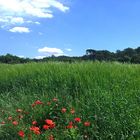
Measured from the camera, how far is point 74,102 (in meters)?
7.72

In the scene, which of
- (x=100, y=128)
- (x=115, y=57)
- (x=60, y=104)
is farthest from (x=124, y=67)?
(x=115, y=57)

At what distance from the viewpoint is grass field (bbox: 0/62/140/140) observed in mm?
6293

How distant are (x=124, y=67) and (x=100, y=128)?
12.0 ft

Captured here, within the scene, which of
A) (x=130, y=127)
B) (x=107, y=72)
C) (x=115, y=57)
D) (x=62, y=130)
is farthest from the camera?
(x=115, y=57)

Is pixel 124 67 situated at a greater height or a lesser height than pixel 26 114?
greater

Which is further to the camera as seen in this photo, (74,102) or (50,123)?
(74,102)

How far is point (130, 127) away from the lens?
6.15 m

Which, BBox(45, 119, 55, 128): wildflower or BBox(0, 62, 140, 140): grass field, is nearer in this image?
BBox(0, 62, 140, 140): grass field

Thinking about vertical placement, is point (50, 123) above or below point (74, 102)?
below

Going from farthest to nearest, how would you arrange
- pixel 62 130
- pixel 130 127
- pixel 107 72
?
pixel 107 72, pixel 62 130, pixel 130 127

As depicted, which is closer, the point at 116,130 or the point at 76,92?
the point at 116,130

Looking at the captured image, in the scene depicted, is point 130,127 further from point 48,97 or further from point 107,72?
point 107,72

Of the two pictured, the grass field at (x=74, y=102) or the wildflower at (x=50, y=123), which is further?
the wildflower at (x=50, y=123)

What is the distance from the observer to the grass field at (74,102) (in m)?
6.29
